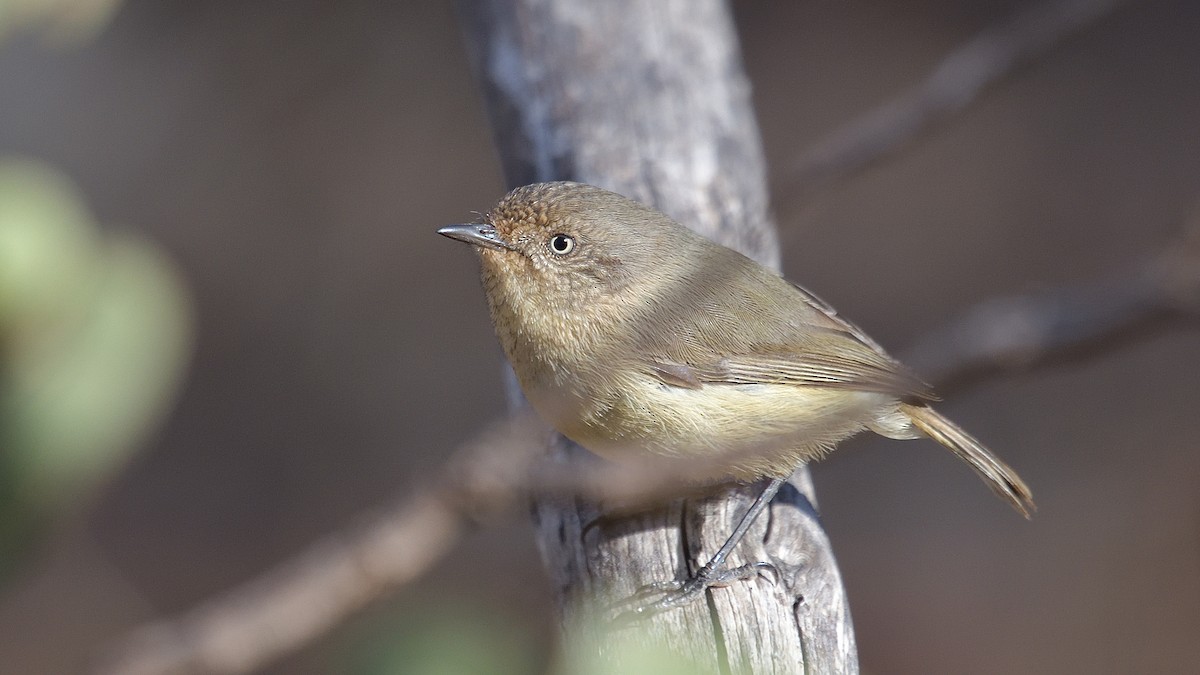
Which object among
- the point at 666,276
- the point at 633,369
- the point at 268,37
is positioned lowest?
the point at 633,369

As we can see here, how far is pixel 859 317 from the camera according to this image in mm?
7391

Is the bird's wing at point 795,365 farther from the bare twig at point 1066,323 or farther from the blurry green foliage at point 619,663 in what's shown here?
the blurry green foliage at point 619,663

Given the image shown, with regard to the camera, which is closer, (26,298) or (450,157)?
(26,298)

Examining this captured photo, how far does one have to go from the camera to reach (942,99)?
4383mm

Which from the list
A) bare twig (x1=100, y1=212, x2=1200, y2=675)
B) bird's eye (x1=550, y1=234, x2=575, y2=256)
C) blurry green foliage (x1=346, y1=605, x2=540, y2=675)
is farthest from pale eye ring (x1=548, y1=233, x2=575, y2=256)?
blurry green foliage (x1=346, y1=605, x2=540, y2=675)

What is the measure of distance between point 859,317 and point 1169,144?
98.1 inches

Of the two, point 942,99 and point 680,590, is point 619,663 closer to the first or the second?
point 680,590

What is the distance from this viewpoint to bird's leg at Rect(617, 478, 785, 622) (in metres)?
2.62

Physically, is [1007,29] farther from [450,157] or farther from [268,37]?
[268,37]

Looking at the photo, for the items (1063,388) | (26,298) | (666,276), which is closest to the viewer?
(26,298)

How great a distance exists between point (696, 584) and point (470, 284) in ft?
18.3

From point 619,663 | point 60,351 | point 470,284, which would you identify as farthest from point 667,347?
point 470,284

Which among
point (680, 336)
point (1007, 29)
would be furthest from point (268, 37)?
point (680, 336)

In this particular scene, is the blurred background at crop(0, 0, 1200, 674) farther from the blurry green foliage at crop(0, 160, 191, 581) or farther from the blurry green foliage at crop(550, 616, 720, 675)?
the blurry green foliage at crop(550, 616, 720, 675)
